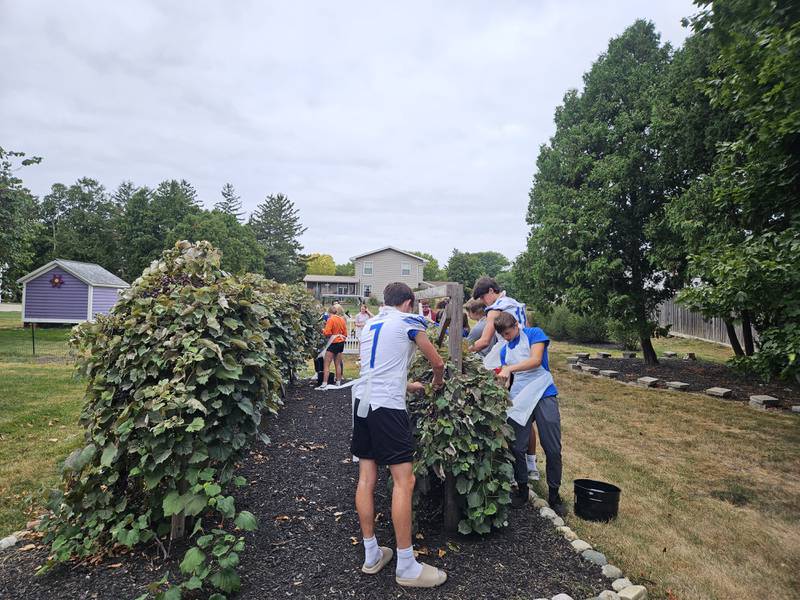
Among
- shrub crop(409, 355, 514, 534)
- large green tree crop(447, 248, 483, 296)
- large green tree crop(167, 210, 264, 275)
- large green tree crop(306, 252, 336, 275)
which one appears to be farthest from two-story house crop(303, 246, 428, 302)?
shrub crop(409, 355, 514, 534)

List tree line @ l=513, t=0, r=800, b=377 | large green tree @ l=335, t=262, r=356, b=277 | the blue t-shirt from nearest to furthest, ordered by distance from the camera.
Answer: the blue t-shirt
tree line @ l=513, t=0, r=800, b=377
large green tree @ l=335, t=262, r=356, b=277

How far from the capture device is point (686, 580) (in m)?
3.07

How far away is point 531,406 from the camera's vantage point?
4.08 metres

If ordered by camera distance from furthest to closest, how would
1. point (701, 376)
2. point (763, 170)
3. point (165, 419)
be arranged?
1. point (701, 376)
2. point (763, 170)
3. point (165, 419)

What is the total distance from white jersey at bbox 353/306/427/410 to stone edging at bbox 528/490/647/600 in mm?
1436

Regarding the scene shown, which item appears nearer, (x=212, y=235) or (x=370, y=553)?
(x=370, y=553)

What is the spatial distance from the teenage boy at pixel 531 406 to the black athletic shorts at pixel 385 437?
1.27 metres

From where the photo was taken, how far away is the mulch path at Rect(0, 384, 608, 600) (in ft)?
8.86

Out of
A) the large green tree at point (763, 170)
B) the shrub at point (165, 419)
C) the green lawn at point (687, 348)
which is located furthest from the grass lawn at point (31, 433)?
the green lawn at point (687, 348)

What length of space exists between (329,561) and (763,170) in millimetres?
6535

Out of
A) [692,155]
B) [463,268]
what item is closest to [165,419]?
[692,155]

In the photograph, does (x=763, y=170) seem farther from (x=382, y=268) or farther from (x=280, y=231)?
(x=280, y=231)

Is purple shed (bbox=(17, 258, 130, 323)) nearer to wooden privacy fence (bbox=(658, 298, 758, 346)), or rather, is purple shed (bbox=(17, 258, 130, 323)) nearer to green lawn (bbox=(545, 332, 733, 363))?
green lawn (bbox=(545, 332, 733, 363))

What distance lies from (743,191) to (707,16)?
320 cm
